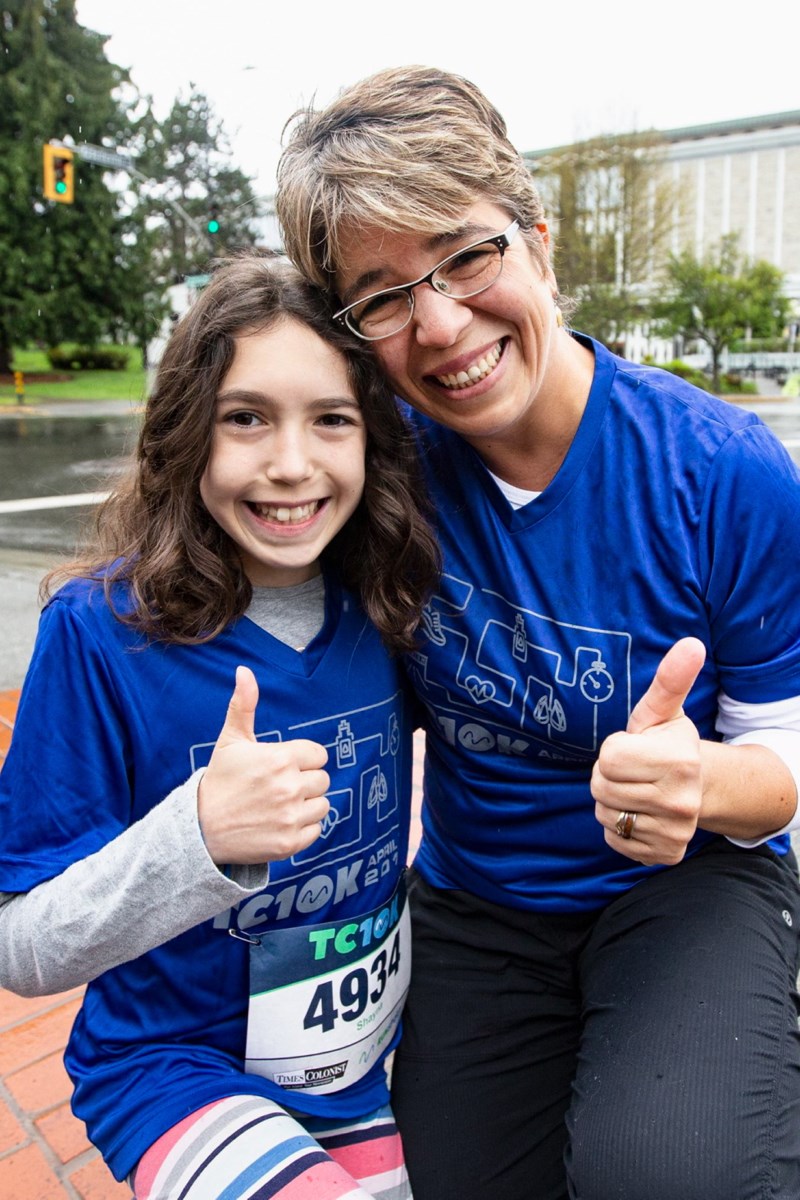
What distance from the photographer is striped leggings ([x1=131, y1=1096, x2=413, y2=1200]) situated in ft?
4.23

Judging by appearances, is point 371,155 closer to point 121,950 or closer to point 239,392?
point 239,392

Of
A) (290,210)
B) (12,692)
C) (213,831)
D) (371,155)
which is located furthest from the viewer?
(12,692)

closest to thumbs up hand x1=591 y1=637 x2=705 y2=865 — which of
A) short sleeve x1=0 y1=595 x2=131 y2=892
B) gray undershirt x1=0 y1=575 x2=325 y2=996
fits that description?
gray undershirt x1=0 y1=575 x2=325 y2=996

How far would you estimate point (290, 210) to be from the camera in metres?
1.67

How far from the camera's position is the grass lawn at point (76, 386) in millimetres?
26219

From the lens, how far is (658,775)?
1.28 meters

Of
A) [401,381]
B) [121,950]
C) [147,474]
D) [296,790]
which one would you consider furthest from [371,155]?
[121,950]

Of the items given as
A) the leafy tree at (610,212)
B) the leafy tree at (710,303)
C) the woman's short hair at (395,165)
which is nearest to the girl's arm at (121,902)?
the woman's short hair at (395,165)

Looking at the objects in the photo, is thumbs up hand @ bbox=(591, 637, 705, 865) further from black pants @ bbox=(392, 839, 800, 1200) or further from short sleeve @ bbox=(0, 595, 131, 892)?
short sleeve @ bbox=(0, 595, 131, 892)

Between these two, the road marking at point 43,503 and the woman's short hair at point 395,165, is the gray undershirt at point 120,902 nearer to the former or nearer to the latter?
the woman's short hair at point 395,165

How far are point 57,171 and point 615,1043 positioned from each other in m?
19.4

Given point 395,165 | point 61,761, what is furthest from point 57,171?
point 61,761

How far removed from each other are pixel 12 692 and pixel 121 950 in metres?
3.31

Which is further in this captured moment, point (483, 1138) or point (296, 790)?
point (483, 1138)
